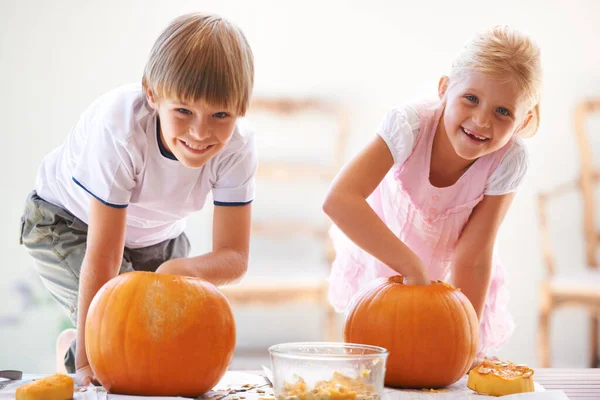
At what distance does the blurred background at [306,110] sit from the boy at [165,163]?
4.51ft

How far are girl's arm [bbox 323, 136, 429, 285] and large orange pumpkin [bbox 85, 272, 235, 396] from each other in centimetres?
35

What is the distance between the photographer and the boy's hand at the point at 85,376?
1.04 m

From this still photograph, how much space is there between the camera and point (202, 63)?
109cm

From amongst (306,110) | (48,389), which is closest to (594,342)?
(306,110)

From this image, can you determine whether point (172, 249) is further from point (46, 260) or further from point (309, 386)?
point (309, 386)

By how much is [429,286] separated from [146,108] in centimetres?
55

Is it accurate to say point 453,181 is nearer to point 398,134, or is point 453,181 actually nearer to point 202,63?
point 398,134

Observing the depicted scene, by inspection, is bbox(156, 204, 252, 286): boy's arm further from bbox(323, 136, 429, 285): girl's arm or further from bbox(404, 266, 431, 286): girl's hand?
bbox(404, 266, 431, 286): girl's hand

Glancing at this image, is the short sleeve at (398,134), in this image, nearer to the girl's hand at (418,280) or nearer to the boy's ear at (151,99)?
the girl's hand at (418,280)

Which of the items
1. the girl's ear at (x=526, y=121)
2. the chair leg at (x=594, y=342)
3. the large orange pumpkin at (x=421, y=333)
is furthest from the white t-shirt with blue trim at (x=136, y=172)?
the chair leg at (x=594, y=342)

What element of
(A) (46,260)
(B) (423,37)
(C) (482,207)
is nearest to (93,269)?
(A) (46,260)

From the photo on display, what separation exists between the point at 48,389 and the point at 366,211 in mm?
602

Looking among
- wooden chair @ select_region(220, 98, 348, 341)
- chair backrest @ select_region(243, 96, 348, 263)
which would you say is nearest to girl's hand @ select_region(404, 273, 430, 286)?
wooden chair @ select_region(220, 98, 348, 341)

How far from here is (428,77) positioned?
3006 millimetres
